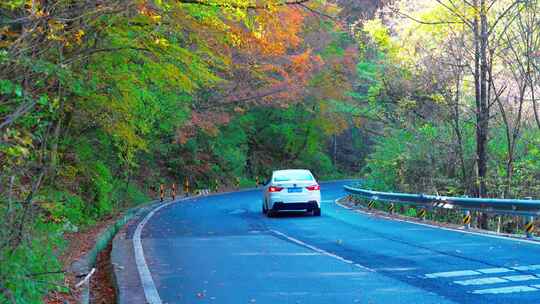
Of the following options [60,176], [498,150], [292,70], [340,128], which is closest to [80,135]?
[60,176]

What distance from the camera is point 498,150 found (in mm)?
27453

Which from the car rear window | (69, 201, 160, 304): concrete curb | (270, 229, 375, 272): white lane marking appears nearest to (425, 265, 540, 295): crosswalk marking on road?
(270, 229, 375, 272): white lane marking

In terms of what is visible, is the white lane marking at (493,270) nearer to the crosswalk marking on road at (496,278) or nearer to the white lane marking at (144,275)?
the crosswalk marking on road at (496,278)

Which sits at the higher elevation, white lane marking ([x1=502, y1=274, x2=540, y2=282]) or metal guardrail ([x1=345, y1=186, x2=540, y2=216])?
metal guardrail ([x1=345, y1=186, x2=540, y2=216])

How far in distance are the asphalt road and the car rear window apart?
3.54 metres

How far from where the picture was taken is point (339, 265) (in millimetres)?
10867

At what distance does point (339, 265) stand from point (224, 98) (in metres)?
29.3

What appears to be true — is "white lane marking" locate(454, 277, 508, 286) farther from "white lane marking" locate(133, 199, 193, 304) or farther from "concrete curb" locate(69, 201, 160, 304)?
"concrete curb" locate(69, 201, 160, 304)

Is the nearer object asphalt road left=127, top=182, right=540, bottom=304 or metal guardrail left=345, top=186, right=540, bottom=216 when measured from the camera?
asphalt road left=127, top=182, right=540, bottom=304

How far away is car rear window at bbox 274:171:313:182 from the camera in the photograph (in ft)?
70.9

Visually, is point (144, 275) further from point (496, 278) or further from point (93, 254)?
point (496, 278)

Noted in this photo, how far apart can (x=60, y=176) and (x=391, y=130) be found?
20275 mm

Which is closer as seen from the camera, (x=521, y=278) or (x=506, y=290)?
(x=506, y=290)

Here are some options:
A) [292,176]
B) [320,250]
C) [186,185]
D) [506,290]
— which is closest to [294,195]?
[292,176]
